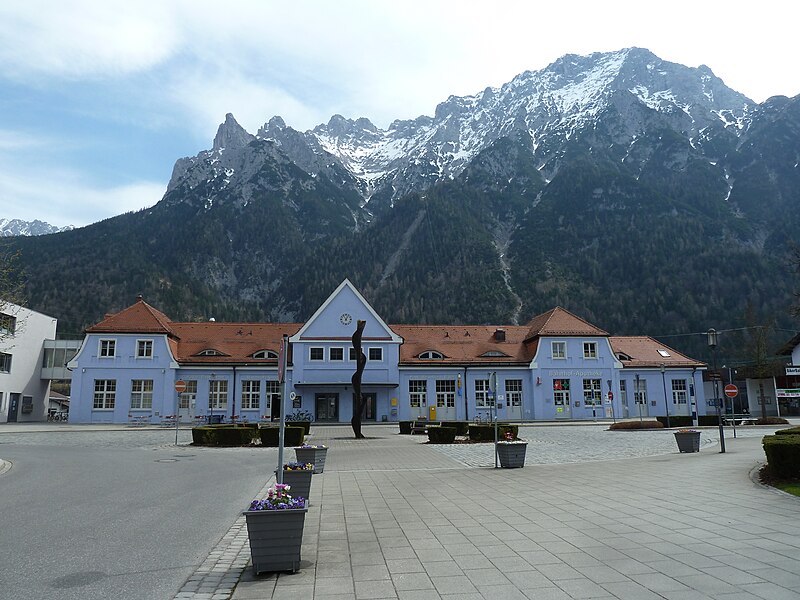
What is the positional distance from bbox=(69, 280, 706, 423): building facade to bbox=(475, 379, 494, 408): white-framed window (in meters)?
0.11

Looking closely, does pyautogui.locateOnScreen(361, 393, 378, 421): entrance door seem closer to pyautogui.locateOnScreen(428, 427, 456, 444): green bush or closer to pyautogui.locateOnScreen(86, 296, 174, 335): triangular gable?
pyautogui.locateOnScreen(86, 296, 174, 335): triangular gable

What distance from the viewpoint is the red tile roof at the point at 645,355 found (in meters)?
58.9

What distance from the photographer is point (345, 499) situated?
1307 cm

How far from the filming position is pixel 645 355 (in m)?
61.1

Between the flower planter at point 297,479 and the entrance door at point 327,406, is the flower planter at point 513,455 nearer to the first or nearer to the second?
the flower planter at point 297,479

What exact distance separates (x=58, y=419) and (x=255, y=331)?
2498 cm

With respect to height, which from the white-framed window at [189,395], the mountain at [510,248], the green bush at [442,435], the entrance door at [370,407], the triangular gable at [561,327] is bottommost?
the green bush at [442,435]

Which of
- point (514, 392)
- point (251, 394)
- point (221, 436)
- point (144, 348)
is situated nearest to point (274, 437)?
point (221, 436)

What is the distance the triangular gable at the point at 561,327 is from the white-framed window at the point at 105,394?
1538 inches

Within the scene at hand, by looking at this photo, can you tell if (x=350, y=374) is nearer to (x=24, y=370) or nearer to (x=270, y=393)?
(x=270, y=393)

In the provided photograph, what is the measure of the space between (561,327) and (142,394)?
129 feet

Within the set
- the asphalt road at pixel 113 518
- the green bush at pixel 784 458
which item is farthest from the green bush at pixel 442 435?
the green bush at pixel 784 458

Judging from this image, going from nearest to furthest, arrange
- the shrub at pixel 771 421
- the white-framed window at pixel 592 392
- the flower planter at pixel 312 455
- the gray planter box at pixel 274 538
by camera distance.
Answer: the gray planter box at pixel 274 538
the flower planter at pixel 312 455
the shrub at pixel 771 421
the white-framed window at pixel 592 392

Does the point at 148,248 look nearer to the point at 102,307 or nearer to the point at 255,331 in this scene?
the point at 102,307
